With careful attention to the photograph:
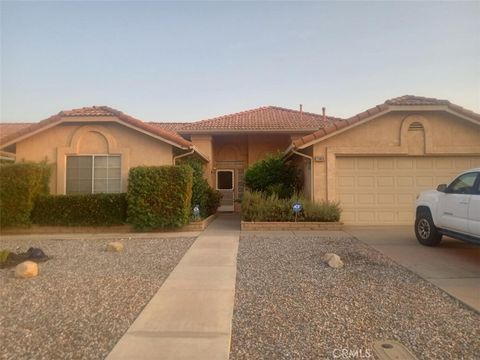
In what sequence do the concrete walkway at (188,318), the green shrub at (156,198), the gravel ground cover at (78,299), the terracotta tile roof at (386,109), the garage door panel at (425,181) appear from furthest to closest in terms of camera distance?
the garage door panel at (425,181) < the terracotta tile roof at (386,109) < the green shrub at (156,198) < the gravel ground cover at (78,299) < the concrete walkway at (188,318)

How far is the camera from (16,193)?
10609 millimetres

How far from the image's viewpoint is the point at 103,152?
475 inches

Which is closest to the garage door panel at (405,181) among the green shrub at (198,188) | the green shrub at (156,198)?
the green shrub at (198,188)

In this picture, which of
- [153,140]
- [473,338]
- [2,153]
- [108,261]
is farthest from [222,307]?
[2,153]

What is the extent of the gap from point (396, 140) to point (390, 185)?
5.23 ft

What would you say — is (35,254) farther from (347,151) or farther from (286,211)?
(347,151)

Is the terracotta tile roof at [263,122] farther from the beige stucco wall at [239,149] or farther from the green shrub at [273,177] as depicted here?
the green shrub at [273,177]

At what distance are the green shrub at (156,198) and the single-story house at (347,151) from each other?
1.53 meters

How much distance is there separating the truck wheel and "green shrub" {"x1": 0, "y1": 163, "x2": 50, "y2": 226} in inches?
447

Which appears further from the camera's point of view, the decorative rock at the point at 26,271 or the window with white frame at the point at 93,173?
the window with white frame at the point at 93,173

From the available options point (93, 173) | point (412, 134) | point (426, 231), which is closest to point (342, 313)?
point (426, 231)

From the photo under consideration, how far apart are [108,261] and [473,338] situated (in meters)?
6.43

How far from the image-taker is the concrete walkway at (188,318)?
3.58 metres

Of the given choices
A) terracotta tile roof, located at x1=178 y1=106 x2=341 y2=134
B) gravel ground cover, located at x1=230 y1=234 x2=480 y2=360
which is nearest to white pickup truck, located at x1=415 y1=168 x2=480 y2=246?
gravel ground cover, located at x1=230 y1=234 x2=480 y2=360
